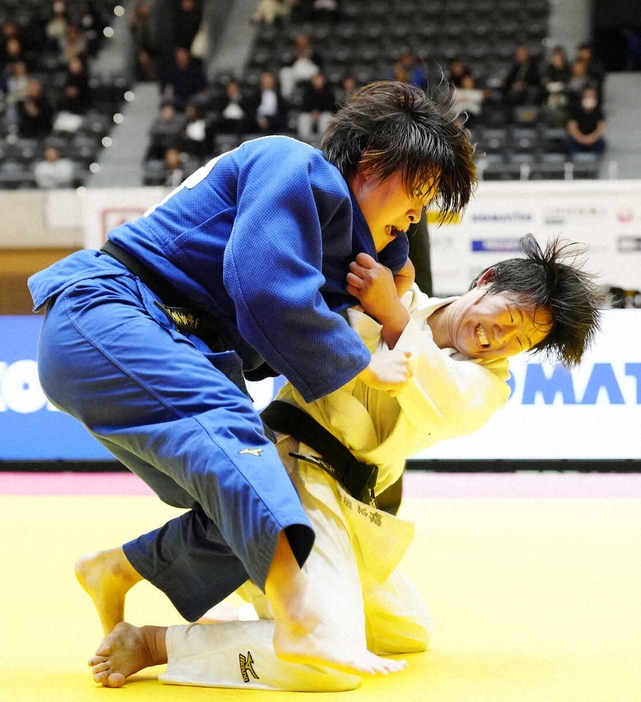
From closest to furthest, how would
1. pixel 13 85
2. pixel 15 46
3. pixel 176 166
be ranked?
pixel 176 166, pixel 13 85, pixel 15 46

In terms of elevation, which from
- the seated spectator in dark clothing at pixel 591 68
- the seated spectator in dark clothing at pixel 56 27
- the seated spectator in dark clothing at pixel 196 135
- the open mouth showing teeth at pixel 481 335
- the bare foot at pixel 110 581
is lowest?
the seated spectator in dark clothing at pixel 196 135

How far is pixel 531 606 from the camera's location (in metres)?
2.99

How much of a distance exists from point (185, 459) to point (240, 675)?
64 centimetres

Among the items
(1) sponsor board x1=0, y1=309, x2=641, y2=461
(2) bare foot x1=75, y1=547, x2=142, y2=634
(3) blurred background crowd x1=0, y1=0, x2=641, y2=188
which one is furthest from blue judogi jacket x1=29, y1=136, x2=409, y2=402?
(3) blurred background crowd x1=0, y1=0, x2=641, y2=188

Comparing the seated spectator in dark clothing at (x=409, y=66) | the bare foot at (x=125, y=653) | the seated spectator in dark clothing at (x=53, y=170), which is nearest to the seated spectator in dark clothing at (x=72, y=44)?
the seated spectator in dark clothing at (x=53, y=170)

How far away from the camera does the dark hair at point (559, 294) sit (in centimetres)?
250

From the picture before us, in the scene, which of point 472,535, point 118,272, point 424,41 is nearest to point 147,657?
point 118,272

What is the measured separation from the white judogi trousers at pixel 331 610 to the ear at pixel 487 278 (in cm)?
68

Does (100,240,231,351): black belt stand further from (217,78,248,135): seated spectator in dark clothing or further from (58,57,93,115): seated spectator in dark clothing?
(58,57,93,115): seated spectator in dark clothing

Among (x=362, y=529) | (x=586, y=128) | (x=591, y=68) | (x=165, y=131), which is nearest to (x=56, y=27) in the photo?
(x=165, y=131)

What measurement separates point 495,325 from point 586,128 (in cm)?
915

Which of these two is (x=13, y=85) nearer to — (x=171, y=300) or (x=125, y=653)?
(x=171, y=300)

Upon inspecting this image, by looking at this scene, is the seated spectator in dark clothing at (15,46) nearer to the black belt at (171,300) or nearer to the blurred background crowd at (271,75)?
the blurred background crowd at (271,75)

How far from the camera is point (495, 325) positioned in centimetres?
253
